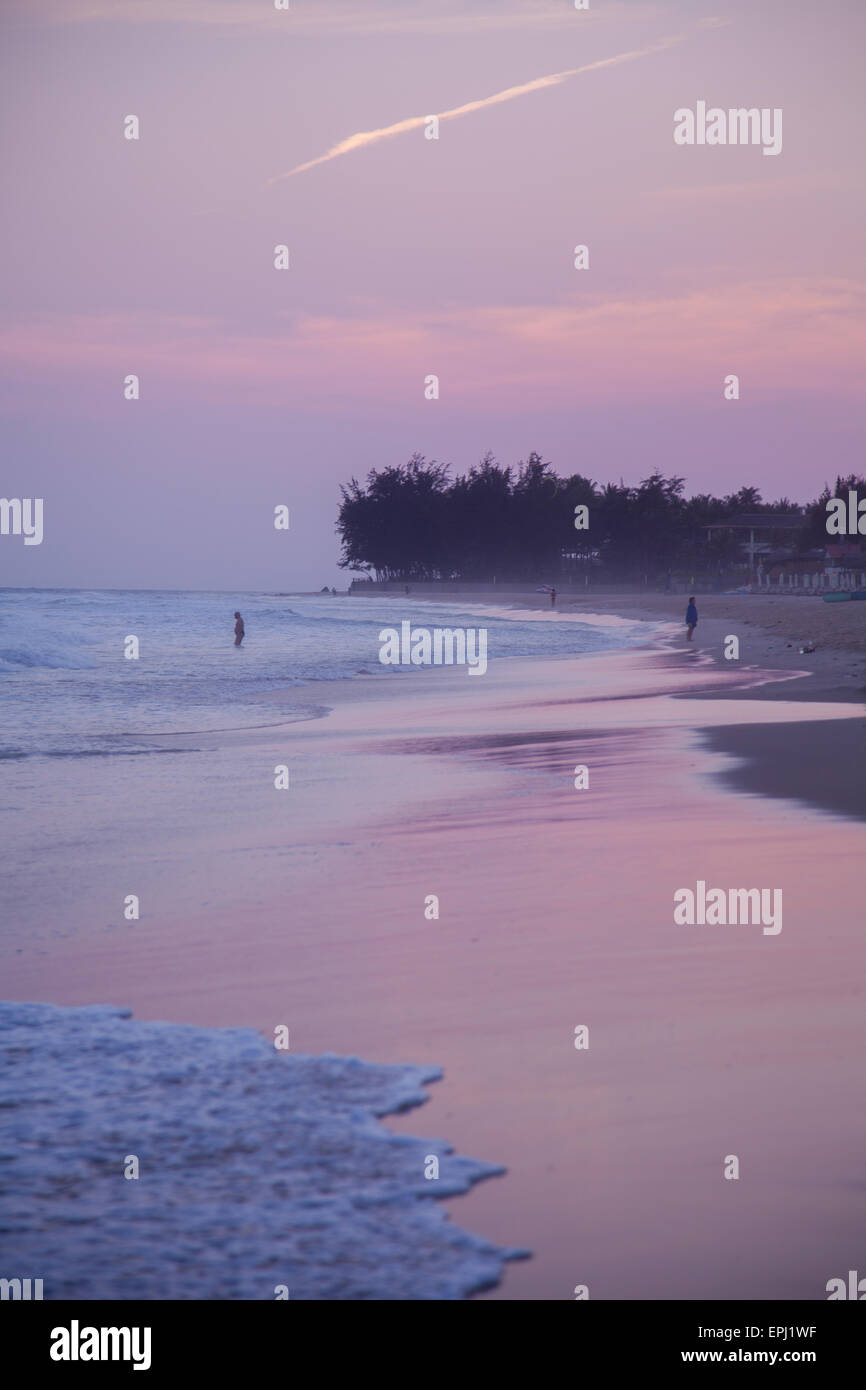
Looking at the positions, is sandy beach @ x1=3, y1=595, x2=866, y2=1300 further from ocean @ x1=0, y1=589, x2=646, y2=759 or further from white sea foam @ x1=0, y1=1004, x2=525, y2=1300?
ocean @ x1=0, y1=589, x2=646, y2=759

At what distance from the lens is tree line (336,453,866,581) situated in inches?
4776

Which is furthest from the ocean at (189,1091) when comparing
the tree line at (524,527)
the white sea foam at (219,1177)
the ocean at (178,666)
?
the tree line at (524,527)

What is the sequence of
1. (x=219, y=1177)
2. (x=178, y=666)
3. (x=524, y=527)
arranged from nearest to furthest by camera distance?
(x=219, y=1177)
(x=178, y=666)
(x=524, y=527)

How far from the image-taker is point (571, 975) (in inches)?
211

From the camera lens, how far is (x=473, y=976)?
5.43 m

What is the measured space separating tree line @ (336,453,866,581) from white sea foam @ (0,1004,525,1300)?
381 ft

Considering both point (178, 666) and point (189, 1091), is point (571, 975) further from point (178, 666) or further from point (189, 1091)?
point (178, 666)

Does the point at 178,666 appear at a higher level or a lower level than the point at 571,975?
higher

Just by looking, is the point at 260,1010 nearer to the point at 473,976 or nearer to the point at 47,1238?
the point at 473,976

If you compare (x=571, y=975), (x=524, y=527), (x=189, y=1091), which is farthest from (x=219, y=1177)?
(x=524, y=527)

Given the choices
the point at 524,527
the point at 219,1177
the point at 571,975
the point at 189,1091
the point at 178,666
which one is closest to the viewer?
the point at 219,1177

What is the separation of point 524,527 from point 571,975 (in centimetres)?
13162

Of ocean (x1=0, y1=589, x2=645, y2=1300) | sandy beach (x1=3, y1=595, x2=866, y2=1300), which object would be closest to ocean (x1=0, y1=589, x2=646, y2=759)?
ocean (x1=0, y1=589, x2=645, y2=1300)

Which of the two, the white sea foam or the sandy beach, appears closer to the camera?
the white sea foam
